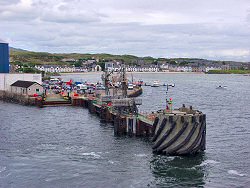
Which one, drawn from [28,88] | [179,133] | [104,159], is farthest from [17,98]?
[179,133]

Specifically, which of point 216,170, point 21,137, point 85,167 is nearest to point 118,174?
point 85,167

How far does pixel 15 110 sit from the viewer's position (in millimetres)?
66938

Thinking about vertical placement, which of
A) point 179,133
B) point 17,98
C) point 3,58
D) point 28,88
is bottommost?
point 17,98

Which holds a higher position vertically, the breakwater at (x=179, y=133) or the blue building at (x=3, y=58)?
the blue building at (x=3, y=58)

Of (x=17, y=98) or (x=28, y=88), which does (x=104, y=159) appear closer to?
(x=17, y=98)

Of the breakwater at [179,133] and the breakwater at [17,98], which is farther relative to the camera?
the breakwater at [17,98]

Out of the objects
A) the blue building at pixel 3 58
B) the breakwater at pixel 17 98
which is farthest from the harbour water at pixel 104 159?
the blue building at pixel 3 58

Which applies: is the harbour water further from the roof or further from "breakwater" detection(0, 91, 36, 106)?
the roof

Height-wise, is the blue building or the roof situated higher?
the blue building

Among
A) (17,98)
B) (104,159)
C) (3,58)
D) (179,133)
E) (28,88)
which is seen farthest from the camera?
(3,58)

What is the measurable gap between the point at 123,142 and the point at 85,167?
9.65 m

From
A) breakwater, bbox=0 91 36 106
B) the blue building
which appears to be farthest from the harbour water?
the blue building

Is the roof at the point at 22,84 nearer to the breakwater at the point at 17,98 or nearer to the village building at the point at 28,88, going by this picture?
the village building at the point at 28,88

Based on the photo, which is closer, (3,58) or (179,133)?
(179,133)
